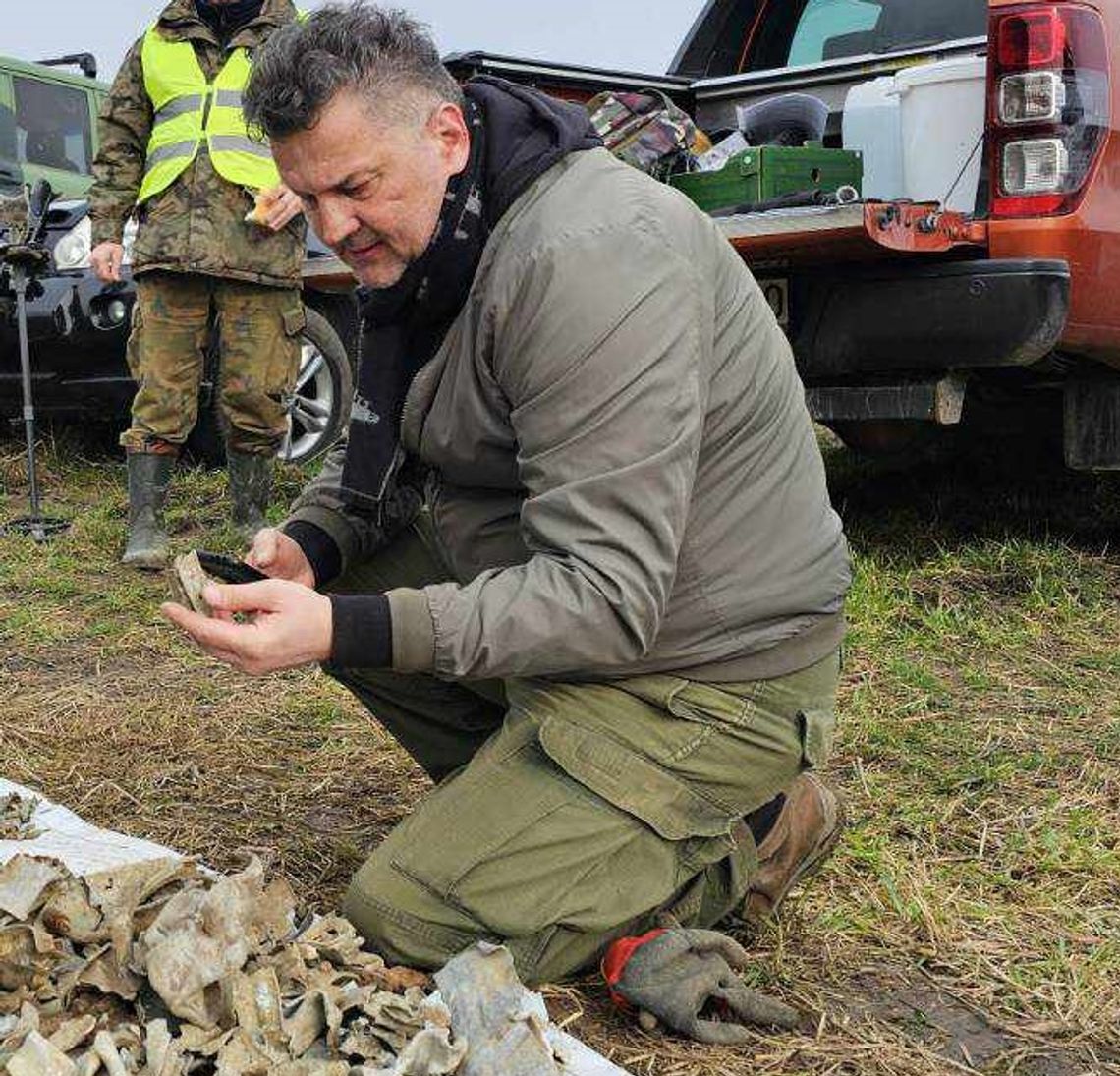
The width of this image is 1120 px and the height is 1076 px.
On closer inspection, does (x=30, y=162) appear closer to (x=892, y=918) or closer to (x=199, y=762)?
(x=199, y=762)

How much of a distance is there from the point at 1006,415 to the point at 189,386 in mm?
2794

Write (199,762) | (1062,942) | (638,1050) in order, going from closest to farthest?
(638,1050) → (1062,942) → (199,762)

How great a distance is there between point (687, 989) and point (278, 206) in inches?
129

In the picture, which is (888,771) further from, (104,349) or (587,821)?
(104,349)

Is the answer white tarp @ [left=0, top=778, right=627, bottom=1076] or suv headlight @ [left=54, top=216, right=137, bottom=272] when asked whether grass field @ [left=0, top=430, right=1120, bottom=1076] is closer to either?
white tarp @ [left=0, top=778, right=627, bottom=1076]

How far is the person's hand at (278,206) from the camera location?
187 inches

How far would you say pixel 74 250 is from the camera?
5871 millimetres

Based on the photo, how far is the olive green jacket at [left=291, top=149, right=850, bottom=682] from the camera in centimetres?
203

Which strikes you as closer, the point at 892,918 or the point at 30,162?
the point at 892,918

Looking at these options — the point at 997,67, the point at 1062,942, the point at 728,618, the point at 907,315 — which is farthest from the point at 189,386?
the point at 1062,942

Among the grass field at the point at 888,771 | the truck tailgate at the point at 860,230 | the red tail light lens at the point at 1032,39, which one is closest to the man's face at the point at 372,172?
the grass field at the point at 888,771

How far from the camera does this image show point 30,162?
814 centimetres

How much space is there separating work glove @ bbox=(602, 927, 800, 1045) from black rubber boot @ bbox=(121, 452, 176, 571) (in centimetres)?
316

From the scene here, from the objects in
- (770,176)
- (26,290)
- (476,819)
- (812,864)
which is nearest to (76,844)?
(476,819)
